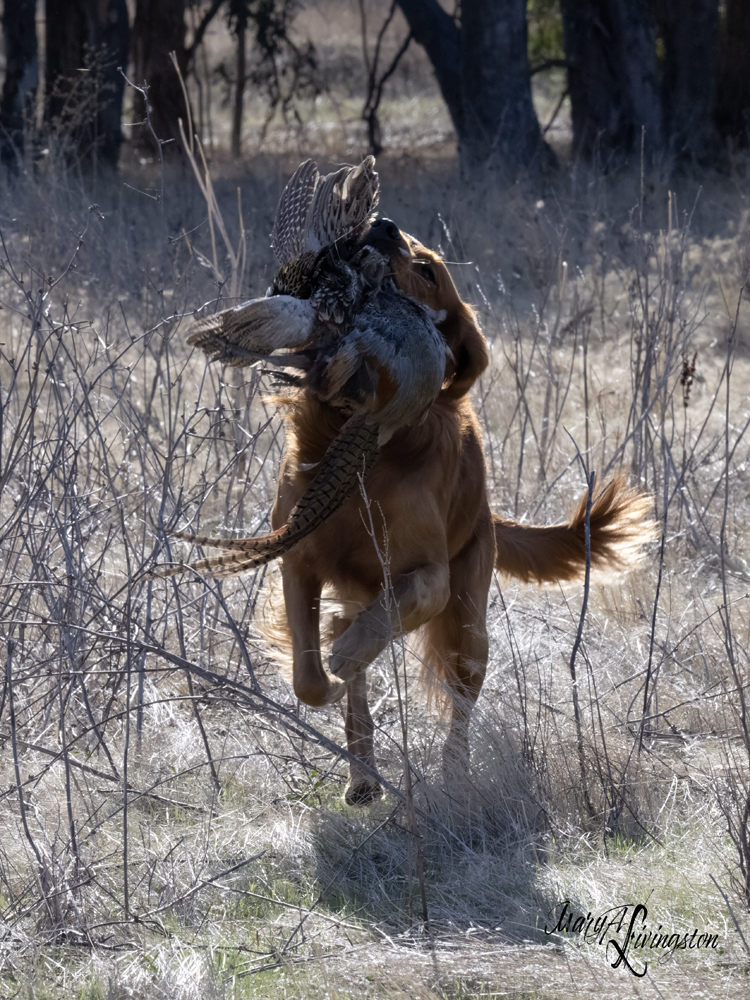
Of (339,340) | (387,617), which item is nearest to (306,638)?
(387,617)

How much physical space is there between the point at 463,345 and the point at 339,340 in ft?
2.41

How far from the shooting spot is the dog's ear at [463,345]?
316 centimetres

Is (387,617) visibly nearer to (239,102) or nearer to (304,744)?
(304,744)

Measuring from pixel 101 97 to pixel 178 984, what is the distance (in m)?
12.6

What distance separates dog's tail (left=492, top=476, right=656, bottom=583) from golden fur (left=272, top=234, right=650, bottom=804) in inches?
16.6

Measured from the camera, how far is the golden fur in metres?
2.90

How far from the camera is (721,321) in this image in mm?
7805

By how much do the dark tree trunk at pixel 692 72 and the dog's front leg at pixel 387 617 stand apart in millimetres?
12365

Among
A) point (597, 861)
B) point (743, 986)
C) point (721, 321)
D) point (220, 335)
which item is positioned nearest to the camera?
point (743, 986)

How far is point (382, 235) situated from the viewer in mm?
2801

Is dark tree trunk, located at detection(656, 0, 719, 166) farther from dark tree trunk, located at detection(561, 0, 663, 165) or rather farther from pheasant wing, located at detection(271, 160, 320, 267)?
pheasant wing, located at detection(271, 160, 320, 267)

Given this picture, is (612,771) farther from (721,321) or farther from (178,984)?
(721,321)

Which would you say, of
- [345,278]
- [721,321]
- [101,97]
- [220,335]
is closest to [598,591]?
[345,278]

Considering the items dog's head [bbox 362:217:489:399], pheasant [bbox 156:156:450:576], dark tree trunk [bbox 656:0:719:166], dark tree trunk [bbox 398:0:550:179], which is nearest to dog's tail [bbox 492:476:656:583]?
dog's head [bbox 362:217:489:399]
